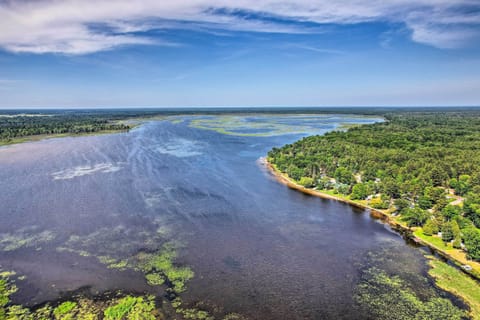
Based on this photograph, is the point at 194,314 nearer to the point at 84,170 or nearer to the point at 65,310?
the point at 65,310

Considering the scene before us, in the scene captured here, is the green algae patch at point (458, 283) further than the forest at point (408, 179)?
No

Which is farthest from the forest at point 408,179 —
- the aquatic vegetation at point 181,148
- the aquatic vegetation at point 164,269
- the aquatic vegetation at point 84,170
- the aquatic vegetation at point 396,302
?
the aquatic vegetation at point 84,170

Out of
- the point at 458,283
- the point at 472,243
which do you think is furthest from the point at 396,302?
the point at 472,243

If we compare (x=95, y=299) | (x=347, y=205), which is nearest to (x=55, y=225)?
(x=95, y=299)

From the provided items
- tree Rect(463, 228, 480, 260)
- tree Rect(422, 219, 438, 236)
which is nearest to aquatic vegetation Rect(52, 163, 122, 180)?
tree Rect(422, 219, 438, 236)

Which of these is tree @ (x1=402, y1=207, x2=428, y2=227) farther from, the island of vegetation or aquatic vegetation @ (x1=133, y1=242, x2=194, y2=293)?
aquatic vegetation @ (x1=133, y1=242, x2=194, y2=293)

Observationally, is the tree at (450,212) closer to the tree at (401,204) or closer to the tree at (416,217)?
the tree at (416,217)
